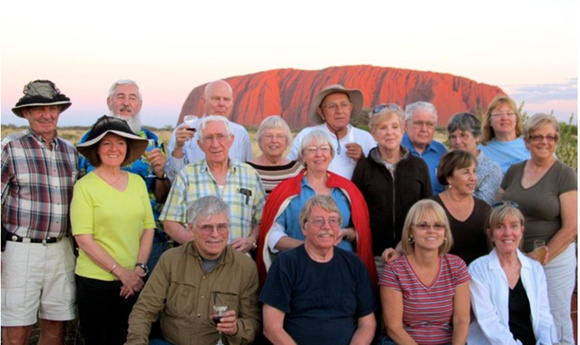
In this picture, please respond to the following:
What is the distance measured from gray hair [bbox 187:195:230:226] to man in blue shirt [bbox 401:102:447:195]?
1.92m

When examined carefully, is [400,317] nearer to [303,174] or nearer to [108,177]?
[303,174]

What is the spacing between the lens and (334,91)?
490cm

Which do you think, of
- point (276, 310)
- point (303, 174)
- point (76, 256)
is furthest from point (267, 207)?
point (76, 256)

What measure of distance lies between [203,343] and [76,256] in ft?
4.05

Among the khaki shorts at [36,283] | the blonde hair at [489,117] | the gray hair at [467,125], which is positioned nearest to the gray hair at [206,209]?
the khaki shorts at [36,283]

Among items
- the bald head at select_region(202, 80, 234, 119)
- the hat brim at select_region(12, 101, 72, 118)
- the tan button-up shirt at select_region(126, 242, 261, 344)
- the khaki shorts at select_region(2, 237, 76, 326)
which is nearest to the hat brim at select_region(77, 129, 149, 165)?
the hat brim at select_region(12, 101, 72, 118)

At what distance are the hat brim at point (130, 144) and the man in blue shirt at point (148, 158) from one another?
218 mm

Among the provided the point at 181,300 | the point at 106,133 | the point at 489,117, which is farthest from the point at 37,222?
the point at 489,117

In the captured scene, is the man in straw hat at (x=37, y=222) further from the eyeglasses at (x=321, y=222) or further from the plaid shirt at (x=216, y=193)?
the eyeglasses at (x=321, y=222)

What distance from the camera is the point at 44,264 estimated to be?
392 centimetres

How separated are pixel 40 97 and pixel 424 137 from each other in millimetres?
2852

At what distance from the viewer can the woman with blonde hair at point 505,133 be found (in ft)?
16.4

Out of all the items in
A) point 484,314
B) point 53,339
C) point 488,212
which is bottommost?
point 53,339

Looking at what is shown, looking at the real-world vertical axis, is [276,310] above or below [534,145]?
below
